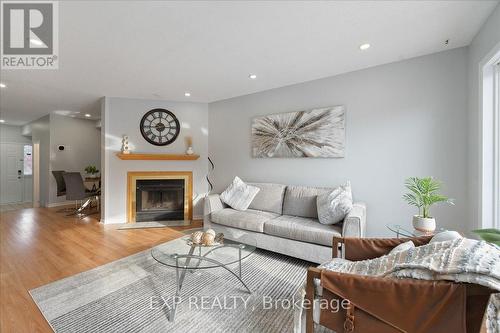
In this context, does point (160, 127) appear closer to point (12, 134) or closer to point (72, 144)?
point (72, 144)

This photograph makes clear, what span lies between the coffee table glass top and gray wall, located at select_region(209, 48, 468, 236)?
1688 millimetres

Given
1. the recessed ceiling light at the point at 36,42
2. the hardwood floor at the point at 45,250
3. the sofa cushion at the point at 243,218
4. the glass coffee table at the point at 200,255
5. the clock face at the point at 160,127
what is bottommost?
the hardwood floor at the point at 45,250

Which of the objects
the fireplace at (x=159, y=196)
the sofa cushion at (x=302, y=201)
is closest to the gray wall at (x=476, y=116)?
the sofa cushion at (x=302, y=201)

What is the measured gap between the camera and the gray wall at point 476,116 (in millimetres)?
1887

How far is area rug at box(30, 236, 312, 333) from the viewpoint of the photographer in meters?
1.55

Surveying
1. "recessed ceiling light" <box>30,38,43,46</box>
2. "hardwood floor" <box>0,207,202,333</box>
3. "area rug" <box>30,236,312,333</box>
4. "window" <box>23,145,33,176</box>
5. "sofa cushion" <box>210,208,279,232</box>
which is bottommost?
"area rug" <box>30,236,312,333</box>

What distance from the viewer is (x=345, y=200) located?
2451 mm

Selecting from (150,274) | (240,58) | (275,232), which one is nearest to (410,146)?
(275,232)

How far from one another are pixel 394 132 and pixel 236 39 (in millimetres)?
2176

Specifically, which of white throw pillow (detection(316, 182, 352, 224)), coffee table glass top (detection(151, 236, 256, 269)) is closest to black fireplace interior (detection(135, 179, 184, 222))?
coffee table glass top (detection(151, 236, 256, 269))

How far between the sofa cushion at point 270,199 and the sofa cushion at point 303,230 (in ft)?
1.13

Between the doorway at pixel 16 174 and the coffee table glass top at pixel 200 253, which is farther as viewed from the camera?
the doorway at pixel 16 174

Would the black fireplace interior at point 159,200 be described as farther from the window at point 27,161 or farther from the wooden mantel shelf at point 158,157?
the window at point 27,161

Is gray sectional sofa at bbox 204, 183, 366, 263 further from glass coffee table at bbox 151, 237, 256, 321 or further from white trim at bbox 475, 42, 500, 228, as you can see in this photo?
white trim at bbox 475, 42, 500, 228
